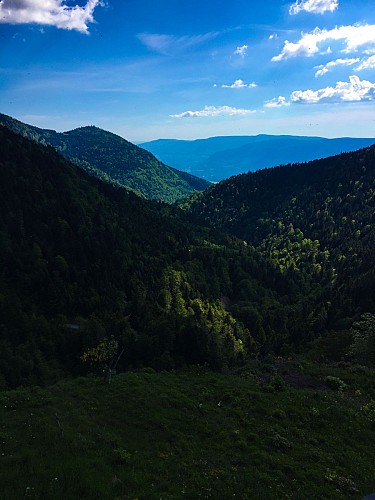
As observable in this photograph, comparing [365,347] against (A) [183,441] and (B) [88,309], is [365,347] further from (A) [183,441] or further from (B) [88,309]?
(B) [88,309]

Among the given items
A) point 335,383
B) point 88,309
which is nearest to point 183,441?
point 335,383

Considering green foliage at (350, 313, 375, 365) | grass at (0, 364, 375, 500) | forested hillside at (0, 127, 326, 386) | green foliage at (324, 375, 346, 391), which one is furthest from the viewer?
forested hillside at (0, 127, 326, 386)

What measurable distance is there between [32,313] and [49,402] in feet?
288

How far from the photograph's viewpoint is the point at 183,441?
37406 millimetres

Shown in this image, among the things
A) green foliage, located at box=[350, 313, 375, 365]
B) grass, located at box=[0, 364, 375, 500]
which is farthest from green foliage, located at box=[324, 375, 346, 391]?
green foliage, located at box=[350, 313, 375, 365]

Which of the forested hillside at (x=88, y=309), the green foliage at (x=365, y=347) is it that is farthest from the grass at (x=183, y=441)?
the forested hillside at (x=88, y=309)

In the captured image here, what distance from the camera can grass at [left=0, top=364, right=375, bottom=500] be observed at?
2686 centimetres

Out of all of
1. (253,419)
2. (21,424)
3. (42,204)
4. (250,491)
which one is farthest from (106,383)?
(42,204)

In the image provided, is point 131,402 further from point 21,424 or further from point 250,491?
point 250,491

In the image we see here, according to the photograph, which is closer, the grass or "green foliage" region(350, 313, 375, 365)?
the grass

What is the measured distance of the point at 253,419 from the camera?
147ft

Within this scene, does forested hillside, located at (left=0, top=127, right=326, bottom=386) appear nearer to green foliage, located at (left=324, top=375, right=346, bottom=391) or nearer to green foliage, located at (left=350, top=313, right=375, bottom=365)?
green foliage, located at (left=324, top=375, right=346, bottom=391)

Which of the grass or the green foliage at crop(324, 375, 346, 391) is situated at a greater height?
the grass

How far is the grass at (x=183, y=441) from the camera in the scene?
88.1ft
